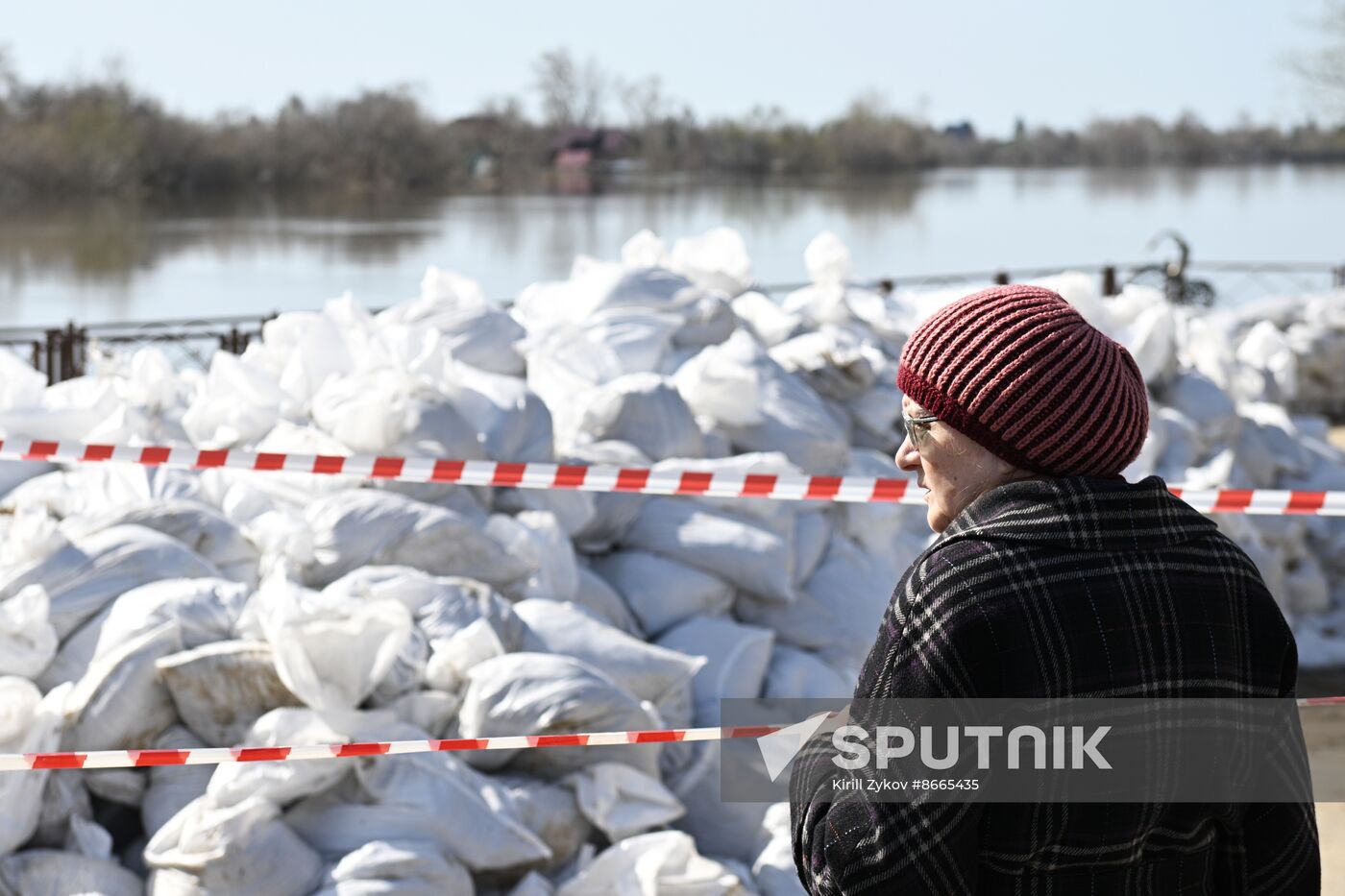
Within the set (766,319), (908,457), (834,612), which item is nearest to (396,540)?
(834,612)

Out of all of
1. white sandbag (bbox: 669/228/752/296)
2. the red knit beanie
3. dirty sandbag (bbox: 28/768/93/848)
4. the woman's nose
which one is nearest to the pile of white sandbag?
dirty sandbag (bbox: 28/768/93/848)

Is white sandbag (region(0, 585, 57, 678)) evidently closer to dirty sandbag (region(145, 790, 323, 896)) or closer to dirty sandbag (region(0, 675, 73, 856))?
dirty sandbag (region(0, 675, 73, 856))

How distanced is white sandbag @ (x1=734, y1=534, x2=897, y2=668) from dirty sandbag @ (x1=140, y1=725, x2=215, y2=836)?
144 cm

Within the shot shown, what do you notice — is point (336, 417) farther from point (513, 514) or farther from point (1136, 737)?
point (1136, 737)

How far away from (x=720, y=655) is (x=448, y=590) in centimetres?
68

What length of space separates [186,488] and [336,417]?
0.36 m

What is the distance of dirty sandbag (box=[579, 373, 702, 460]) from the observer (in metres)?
3.76

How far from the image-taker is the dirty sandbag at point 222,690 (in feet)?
8.44

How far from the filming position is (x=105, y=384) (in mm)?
3641

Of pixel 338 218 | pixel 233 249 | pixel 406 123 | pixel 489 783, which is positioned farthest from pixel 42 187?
pixel 489 783

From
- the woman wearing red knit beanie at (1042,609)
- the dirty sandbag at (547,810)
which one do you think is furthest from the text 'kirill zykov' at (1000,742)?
the dirty sandbag at (547,810)

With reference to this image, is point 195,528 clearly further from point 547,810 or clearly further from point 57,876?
point 547,810

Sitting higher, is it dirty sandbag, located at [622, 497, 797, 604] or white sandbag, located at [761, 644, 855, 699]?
dirty sandbag, located at [622, 497, 797, 604]

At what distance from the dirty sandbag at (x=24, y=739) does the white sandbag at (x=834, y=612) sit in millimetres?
1611
